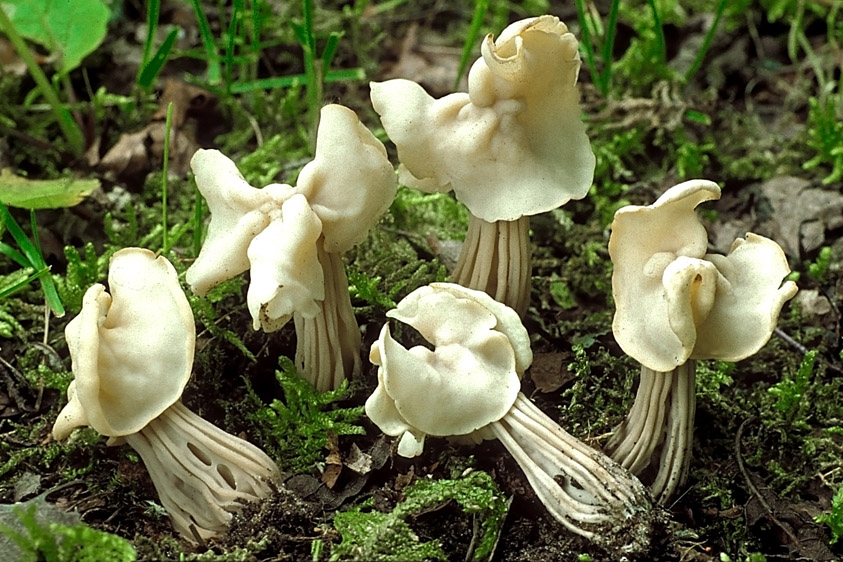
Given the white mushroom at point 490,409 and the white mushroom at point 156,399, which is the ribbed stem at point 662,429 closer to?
the white mushroom at point 490,409

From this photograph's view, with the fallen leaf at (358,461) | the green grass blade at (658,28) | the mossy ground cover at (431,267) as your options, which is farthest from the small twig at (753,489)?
the green grass blade at (658,28)

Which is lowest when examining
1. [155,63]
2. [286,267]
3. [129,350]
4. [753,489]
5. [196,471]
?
[753,489]

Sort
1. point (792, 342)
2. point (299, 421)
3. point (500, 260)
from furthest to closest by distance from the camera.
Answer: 1. point (792, 342)
2. point (500, 260)
3. point (299, 421)

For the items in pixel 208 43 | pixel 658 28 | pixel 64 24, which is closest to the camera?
pixel 208 43

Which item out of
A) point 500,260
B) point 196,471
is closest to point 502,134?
point 500,260

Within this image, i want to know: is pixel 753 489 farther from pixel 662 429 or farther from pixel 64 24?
pixel 64 24

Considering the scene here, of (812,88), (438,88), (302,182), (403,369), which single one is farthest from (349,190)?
(812,88)

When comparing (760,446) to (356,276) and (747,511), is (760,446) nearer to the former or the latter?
(747,511)

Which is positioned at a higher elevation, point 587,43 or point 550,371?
point 587,43

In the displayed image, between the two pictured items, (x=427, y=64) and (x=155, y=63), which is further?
(x=427, y=64)
